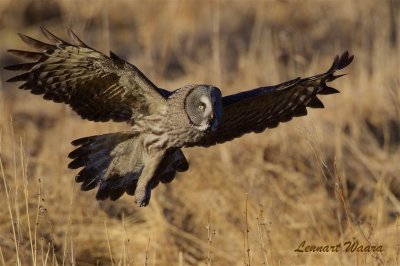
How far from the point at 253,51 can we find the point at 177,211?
3606 mm

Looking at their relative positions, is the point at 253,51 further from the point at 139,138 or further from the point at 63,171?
the point at 139,138

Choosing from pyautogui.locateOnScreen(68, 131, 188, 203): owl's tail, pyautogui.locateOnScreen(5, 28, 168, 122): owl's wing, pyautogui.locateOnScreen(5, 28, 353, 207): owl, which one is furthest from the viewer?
pyautogui.locateOnScreen(68, 131, 188, 203): owl's tail

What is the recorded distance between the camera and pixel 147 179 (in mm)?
6469

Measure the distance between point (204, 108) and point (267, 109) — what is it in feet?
2.56

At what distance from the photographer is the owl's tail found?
6523 millimetres

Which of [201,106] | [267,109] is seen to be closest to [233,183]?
[267,109]

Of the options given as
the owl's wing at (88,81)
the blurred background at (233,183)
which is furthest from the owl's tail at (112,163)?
the blurred background at (233,183)

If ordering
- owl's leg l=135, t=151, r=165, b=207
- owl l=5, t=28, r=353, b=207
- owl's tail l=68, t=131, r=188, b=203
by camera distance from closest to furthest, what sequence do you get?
1. owl l=5, t=28, r=353, b=207
2. owl's leg l=135, t=151, r=165, b=207
3. owl's tail l=68, t=131, r=188, b=203

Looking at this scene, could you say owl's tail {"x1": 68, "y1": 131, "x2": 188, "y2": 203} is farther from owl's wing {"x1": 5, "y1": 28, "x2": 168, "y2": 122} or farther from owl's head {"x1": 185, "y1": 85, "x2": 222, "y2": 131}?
owl's head {"x1": 185, "y1": 85, "x2": 222, "y2": 131}

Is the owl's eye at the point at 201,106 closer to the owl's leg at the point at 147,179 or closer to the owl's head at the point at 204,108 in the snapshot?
the owl's head at the point at 204,108

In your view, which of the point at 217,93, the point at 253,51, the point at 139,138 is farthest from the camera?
the point at 253,51

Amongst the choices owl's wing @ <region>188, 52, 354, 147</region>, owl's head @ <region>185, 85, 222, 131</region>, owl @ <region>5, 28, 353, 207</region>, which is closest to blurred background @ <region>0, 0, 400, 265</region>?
owl's wing @ <region>188, 52, 354, 147</region>

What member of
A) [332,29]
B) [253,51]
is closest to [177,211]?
[253,51]

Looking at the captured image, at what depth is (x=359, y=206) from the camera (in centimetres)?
807
